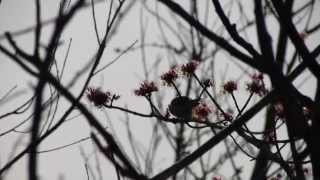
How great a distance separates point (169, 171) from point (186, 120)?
4.83 ft

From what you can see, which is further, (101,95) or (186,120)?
(101,95)

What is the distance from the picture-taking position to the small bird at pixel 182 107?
2727mm

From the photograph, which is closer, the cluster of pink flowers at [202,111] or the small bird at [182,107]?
the small bird at [182,107]

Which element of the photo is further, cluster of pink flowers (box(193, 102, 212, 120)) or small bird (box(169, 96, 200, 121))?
cluster of pink flowers (box(193, 102, 212, 120))

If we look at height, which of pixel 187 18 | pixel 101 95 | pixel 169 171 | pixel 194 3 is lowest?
pixel 169 171

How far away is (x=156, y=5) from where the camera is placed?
4.46 meters

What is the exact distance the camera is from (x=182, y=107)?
276cm

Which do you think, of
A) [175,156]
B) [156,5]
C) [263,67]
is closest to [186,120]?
[263,67]

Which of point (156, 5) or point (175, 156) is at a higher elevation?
point (156, 5)

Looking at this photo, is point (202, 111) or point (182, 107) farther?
point (202, 111)

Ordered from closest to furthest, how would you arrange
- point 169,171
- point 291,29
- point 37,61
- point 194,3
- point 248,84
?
point 37,61 < point 169,171 < point 291,29 < point 248,84 < point 194,3

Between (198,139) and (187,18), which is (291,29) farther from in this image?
(198,139)

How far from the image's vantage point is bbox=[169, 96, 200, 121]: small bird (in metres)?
2.73

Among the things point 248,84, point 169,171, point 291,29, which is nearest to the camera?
point 169,171
